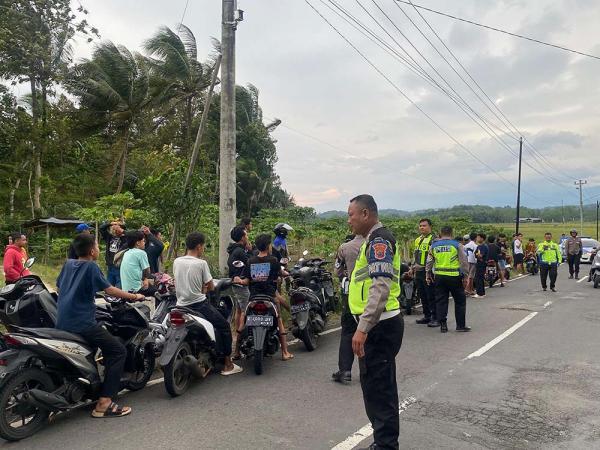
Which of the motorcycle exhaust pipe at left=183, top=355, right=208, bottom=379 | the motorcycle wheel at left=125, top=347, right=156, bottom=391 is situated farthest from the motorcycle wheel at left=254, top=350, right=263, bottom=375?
the motorcycle wheel at left=125, top=347, right=156, bottom=391

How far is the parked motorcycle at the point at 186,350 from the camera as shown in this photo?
192 inches

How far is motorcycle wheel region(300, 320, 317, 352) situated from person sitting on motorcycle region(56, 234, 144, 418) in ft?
9.07

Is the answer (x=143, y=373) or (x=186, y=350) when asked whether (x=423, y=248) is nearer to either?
(x=186, y=350)

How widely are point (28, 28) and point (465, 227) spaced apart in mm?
24891

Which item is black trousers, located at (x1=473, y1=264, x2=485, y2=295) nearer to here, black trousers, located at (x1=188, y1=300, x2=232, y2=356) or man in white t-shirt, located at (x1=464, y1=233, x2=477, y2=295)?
man in white t-shirt, located at (x1=464, y1=233, x2=477, y2=295)

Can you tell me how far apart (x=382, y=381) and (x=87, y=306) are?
2.70 m

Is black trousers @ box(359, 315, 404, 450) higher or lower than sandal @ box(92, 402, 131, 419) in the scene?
higher

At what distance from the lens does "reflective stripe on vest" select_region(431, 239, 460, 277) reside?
835 centimetres

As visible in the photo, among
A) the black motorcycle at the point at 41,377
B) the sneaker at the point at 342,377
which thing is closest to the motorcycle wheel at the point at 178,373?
the black motorcycle at the point at 41,377

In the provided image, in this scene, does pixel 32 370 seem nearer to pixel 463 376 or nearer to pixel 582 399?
pixel 463 376

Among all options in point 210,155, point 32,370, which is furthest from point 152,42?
point 32,370

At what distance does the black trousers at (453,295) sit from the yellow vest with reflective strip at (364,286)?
5.00 meters

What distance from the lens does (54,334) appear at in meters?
4.23

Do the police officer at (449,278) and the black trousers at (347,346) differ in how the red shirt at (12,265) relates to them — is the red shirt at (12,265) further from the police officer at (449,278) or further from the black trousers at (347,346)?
the police officer at (449,278)
